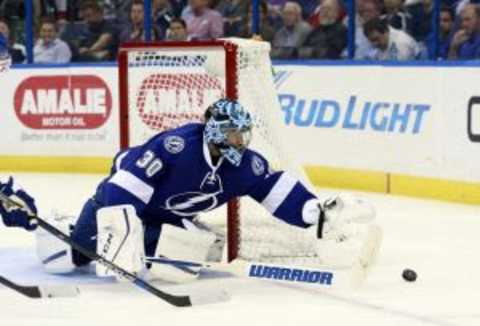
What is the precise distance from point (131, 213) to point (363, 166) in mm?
4219

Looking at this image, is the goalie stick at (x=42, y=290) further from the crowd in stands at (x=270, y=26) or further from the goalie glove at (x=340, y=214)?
the crowd in stands at (x=270, y=26)

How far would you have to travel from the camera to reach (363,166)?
9.38 m

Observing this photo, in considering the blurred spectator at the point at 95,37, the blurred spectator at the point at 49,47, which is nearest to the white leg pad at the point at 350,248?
the blurred spectator at the point at 95,37

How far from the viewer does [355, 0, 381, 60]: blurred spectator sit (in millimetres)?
9406

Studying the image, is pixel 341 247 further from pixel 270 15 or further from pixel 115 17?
pixel 115 17

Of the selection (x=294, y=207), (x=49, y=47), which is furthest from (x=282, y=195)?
(x=49, y=47)

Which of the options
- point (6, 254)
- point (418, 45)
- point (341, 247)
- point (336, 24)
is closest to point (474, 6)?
point (418, 45)

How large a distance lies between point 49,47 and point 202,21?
1428 mm

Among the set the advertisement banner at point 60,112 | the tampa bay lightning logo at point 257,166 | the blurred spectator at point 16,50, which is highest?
the tampa bay lightning logo at point 257,166

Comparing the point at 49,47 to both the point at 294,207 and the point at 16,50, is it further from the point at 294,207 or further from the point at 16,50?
the point at 294,207

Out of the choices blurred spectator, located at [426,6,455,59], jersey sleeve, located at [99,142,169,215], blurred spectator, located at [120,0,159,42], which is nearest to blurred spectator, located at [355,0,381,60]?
blurred spectator, located at [426,6,455,59]

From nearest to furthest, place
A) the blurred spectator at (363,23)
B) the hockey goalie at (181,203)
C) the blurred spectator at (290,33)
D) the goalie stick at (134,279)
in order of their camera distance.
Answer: the goalie stick at (134,279) < the hockey goalie at (181,203) < the blurred spectator at (363,23) < the blurred spectator at (290,33)

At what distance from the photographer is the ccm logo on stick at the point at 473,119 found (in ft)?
27.8

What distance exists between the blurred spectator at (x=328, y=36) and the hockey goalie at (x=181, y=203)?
3.84m
